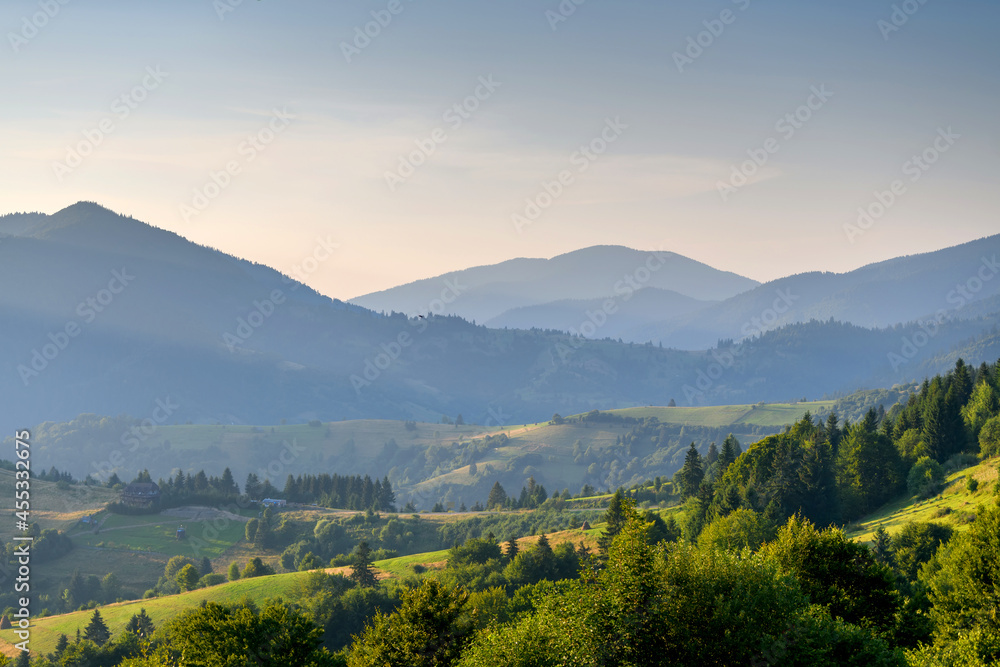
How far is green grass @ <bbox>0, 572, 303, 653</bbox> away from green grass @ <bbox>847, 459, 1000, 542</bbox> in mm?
94812

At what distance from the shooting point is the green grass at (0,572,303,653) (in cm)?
14175

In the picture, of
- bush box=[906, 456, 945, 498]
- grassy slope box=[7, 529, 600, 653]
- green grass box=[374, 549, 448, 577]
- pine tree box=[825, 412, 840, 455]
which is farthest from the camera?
green grass box=[374, 549, 448, 577]

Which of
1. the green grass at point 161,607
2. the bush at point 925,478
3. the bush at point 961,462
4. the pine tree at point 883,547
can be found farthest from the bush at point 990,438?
the green grass at point 161,607

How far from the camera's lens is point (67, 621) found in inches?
5920

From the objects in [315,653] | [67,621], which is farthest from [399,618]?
[67,621]

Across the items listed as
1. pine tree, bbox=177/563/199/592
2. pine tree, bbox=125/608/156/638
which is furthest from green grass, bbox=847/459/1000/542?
pine tree, bbox=177/563/199/592

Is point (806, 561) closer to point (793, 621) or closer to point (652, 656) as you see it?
point (793, 621)

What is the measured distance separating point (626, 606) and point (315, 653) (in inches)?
800

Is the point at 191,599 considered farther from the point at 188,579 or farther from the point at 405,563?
the point at 405,563

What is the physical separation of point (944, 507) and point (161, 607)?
5138 inches

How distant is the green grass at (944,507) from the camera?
91812 mm

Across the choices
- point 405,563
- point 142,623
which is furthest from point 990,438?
point 142,623

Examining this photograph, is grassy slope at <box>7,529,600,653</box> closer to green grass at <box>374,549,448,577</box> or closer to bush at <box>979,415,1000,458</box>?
green grass at <box>374,549,448,577</box>

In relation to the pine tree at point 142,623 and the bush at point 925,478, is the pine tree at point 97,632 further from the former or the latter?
the bush at point 925,478
